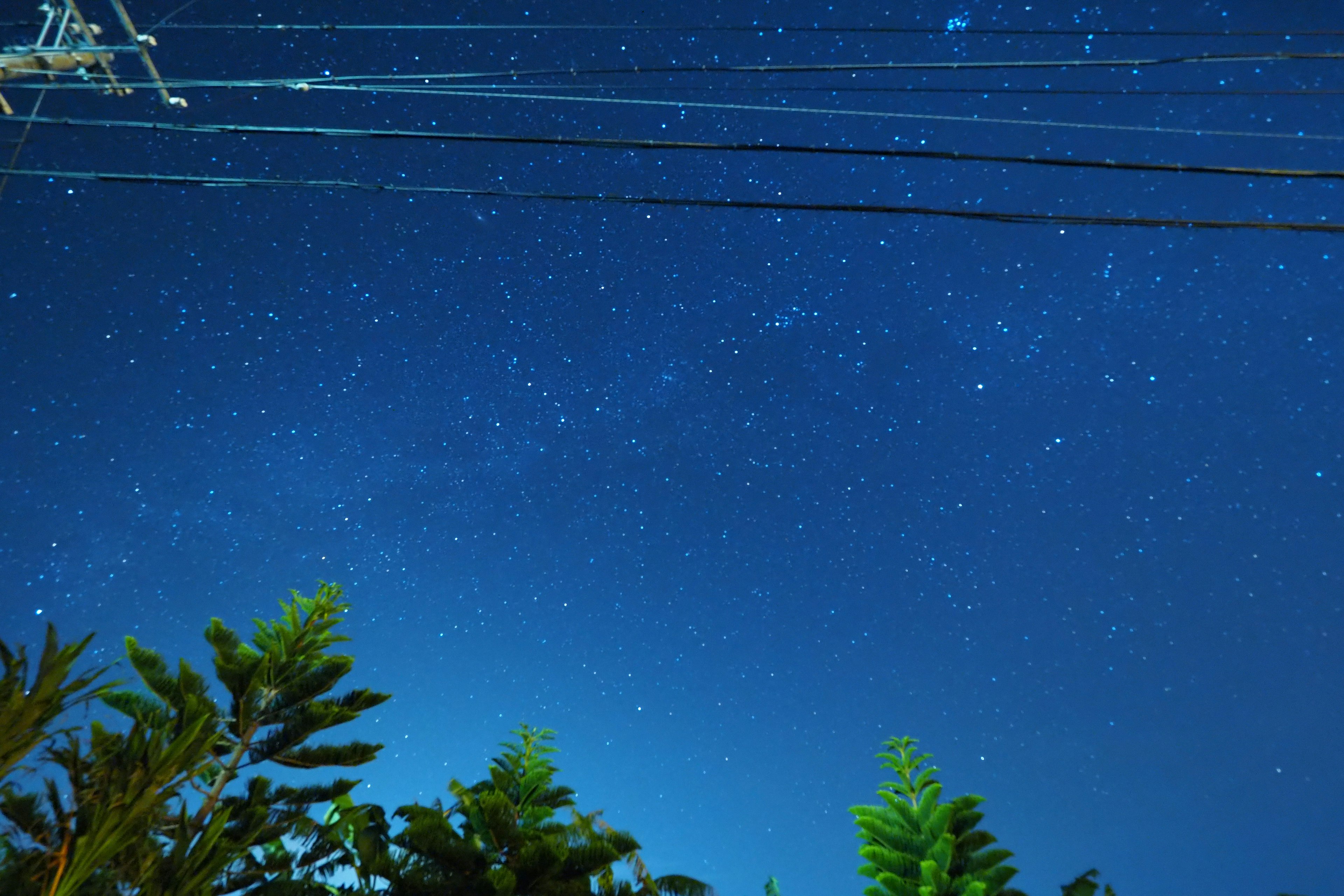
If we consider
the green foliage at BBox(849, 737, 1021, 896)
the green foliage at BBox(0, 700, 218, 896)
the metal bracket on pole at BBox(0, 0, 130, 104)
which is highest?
the metal bracket on pole at BBox(0, 0, 130, 104)

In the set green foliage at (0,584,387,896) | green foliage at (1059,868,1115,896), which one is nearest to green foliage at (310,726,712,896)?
green foliage at (0,584,387,896)

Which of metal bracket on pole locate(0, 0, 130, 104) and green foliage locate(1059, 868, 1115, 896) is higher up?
metal bracket on pole locate(0, 0, 130, 104)

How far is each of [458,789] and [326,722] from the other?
4023mm

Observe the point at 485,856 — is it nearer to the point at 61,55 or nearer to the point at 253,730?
the point at 253,730

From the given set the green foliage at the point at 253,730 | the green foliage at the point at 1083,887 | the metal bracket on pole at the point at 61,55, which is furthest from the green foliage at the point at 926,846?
the metal bracket on pole at the point at 61,55

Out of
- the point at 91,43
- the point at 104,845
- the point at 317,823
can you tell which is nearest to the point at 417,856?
the point at 317,823

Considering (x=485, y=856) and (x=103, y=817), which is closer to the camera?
(x=103, y=817)

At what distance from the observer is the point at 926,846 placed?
12594 millimetres

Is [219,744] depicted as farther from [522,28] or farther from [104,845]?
[522,28]

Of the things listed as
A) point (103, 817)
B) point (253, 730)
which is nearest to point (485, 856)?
point (253, 730)

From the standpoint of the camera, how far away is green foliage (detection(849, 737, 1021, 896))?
12.2m

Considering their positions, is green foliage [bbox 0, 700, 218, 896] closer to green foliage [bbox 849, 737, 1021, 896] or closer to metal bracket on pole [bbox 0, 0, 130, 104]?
metal bracket on pole [bbox 0, 0, 130, 104]

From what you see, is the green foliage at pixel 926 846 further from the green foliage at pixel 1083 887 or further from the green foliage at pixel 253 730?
the green foliage at pixel 253 730

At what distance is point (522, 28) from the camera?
5.64 m
